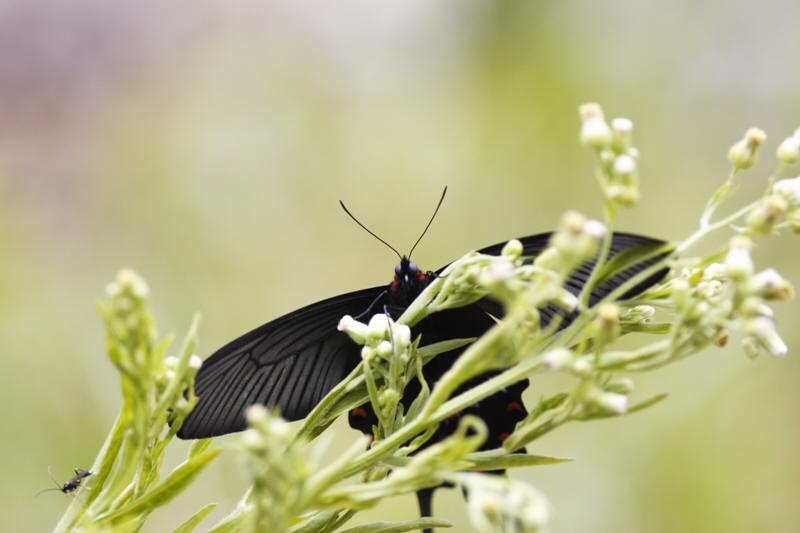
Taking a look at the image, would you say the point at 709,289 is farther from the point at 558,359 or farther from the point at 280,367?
the point at 280,367

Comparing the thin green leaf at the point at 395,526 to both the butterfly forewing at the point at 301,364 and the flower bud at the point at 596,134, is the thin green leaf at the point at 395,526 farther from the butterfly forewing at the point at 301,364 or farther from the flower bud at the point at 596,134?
the flower bud at the point at 596,134

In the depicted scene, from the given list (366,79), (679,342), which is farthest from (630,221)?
(679,342)

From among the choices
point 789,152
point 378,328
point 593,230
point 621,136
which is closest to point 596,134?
point 621,136

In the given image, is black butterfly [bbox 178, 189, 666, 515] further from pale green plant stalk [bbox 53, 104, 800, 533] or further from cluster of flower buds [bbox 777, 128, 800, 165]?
cluster of flower buds [bbox 777, 128, 800, 165]

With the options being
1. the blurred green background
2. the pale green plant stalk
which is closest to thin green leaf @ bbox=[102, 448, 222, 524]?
the pale green plant stalk

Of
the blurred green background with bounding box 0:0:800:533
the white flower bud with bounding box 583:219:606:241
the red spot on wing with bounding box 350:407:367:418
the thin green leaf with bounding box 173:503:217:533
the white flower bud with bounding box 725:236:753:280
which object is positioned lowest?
the thin green leaf with bounding box 173:503:217:533

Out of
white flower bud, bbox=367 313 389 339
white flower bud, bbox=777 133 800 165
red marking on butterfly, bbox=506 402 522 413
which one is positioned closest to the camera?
white flower bud, bbox=777 133 800 165
